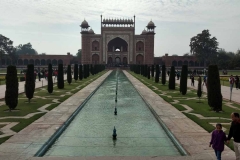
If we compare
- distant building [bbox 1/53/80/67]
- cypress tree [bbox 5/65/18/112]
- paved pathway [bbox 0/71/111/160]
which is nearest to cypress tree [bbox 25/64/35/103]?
cypress tree [bbox 5/65/18/112]

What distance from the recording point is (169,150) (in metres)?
5.26

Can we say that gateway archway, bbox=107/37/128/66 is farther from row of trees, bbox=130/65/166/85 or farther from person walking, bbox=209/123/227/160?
person walking, bbox=209/123/227/160

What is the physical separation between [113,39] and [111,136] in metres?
48.6

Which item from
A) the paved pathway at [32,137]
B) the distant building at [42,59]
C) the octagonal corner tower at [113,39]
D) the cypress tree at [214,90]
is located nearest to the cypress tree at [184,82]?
the cypress tree at [214,90]

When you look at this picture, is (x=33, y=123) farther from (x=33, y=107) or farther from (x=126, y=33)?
(x=126, y=33)

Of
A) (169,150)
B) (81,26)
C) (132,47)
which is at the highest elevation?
(81,26)

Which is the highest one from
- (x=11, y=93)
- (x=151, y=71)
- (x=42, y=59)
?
(x=42, y=59)

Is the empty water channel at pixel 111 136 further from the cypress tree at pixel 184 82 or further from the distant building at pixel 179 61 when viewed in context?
the distant building at pixel 179 61

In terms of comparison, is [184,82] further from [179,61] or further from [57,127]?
[179,61]

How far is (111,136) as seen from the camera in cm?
616

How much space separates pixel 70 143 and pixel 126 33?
158 ft

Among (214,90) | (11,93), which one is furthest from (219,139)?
(11,93)

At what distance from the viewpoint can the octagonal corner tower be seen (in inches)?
2076

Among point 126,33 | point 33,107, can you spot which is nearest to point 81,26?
point 126,33
